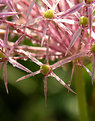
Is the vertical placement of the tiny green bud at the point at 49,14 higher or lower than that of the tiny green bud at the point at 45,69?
higher

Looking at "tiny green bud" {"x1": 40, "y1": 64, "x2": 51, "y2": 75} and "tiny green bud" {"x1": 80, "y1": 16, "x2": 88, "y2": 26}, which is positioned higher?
"tiny green bud" {"x1": 80, "y1": 16, "x2": 88, "y2": 26}

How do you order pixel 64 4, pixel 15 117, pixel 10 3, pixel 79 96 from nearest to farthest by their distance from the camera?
pixel 10 3 < pixel 64 4 < pixel 79 96 < pixel 15 117

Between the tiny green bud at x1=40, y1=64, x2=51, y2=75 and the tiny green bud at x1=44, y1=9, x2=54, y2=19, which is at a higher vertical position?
the tiny green bud at x1=44, y1=9, x2=54, y2=19

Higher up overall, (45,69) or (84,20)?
(84,20)

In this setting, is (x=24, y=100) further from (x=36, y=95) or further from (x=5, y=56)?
(x=5, y=56)

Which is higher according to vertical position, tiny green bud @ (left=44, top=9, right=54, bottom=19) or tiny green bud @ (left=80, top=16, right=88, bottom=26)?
tiny green bud @ (left=44, top=9, right=54, bottom=19)

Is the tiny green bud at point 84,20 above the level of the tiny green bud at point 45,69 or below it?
above

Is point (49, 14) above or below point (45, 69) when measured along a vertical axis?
above

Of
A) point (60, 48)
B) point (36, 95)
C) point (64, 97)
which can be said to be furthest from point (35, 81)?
point (60, 48)

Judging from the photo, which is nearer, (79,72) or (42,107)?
(79,72)

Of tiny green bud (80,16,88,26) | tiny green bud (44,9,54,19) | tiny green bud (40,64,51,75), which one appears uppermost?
tiny green bud (44,9,54,19)

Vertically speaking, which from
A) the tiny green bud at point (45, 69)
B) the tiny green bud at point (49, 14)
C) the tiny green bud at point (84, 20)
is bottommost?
the tiny green bud at point (45, 69)
